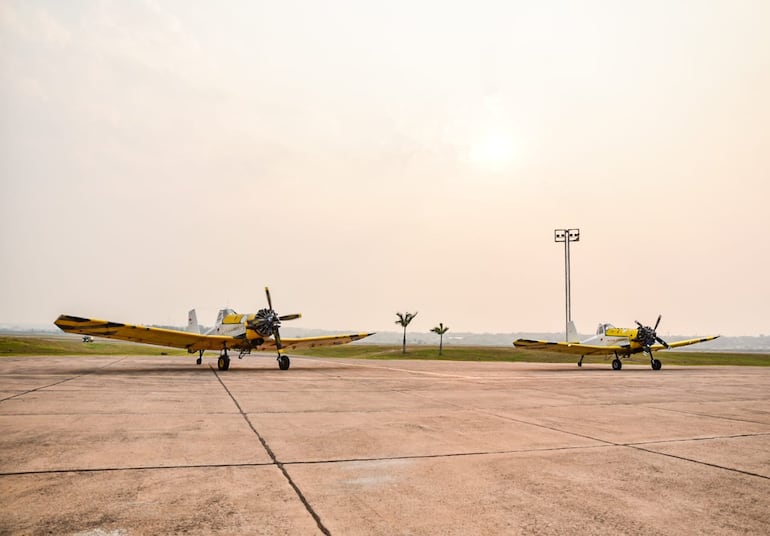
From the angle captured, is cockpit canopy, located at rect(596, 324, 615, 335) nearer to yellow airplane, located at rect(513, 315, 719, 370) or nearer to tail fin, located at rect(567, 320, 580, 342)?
yellow airplane, located at rect(513, 315, 719, 370)

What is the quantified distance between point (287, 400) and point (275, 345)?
48.2 feet

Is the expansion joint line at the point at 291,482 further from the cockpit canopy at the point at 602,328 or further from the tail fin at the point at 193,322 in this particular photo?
the cockpit canopy at the point at 602,328

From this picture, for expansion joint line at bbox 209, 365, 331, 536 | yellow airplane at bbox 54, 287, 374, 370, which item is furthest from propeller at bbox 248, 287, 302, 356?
expansion joint line at bbox 209, 365, 331, 536

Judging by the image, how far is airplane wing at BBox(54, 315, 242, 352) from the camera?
20.7 m

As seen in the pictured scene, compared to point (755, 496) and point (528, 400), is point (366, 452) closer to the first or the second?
point (755, 496)

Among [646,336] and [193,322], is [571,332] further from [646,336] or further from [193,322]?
[193,322]

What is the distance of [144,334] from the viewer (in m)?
23.4

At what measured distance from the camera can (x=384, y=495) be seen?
187 inches

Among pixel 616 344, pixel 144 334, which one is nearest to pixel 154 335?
pixel 144 334

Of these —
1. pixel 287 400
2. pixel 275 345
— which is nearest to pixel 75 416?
pixel 287 400

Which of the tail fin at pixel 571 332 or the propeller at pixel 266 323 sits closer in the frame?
the propeller at pixel 266 323

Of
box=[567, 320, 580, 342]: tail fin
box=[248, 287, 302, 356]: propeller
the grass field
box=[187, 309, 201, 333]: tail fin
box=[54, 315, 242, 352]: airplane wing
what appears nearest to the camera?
box=[54, 315, 242, 352]: airplane wing

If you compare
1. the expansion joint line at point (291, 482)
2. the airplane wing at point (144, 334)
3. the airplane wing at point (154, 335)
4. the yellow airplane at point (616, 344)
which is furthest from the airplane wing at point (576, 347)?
the expansion joint line at point (291, 482)

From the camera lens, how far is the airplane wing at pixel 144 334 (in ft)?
67.9
